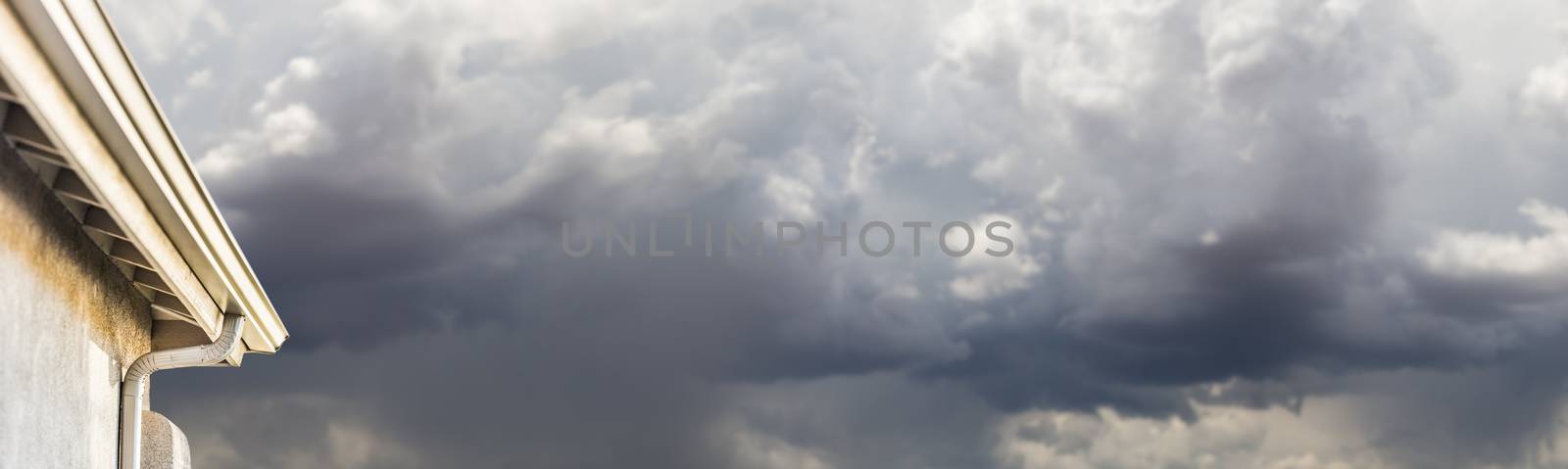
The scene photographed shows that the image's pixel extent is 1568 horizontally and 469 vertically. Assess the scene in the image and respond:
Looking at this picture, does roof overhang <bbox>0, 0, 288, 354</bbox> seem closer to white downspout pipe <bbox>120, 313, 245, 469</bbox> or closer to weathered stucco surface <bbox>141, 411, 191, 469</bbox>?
white downspout pipe <bbox>120, 313, 245, 469</bbox>

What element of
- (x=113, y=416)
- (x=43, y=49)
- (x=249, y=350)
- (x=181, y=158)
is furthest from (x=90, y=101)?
(x=249, y=350)

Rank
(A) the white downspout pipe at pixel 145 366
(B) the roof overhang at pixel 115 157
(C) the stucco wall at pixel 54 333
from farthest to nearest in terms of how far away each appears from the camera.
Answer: (A) the white downspout pipe at pixel 145 366 → (C) the stucco wall at pixel 54 333 → (B) the roof overhang at pixel 115 157

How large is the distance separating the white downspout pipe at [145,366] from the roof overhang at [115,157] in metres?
0.21

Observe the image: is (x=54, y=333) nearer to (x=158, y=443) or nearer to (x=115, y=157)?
(x=115, y=157)

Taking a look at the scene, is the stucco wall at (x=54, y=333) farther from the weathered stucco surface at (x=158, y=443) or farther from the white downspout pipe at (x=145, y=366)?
the weathered stucco surface at (x=158, y=443)

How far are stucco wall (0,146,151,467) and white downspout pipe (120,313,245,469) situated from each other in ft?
0.43

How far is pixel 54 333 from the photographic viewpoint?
8.05 meters

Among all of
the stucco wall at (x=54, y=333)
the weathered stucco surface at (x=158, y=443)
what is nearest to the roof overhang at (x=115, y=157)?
the stucco wall at (x=54, y=333)

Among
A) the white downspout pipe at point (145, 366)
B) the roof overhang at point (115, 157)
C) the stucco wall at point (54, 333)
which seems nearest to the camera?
the roof overhang at point (115, 157)

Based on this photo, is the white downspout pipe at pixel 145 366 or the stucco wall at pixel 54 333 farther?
the white downspout pipe at pixel 145 366

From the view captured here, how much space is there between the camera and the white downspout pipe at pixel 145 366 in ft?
33.6

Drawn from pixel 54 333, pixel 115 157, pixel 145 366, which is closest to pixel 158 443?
pixel 145 366

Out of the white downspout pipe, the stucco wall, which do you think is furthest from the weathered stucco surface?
the stucco wall

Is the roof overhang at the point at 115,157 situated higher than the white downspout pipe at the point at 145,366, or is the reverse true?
the roof overhang at the point at 115,157
